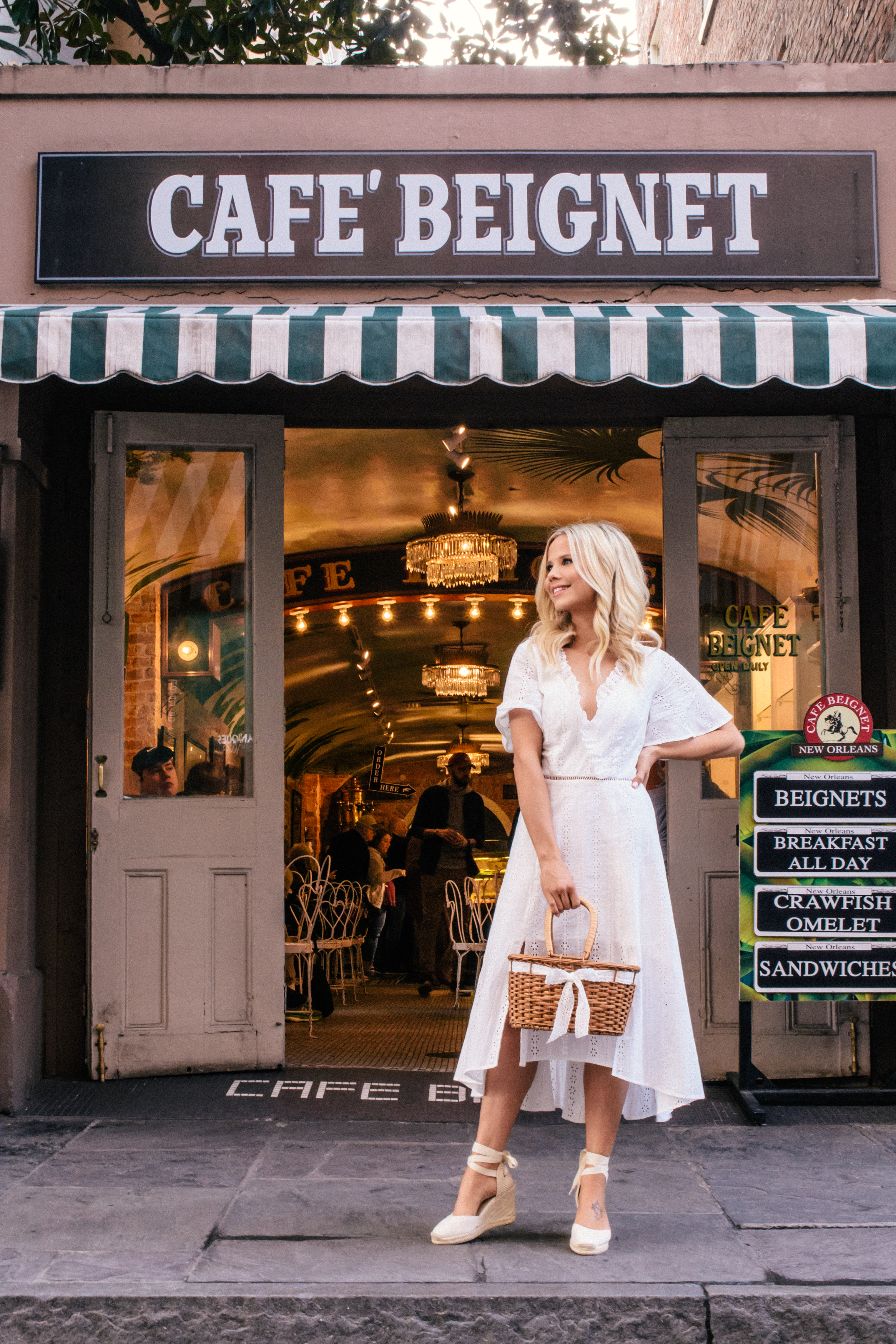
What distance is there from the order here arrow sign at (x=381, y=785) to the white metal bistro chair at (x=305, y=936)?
14.7 meters

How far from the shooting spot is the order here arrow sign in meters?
25.3

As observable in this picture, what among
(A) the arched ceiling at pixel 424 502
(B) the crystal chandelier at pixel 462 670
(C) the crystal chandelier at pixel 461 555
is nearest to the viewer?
(A) the arched ceiling at pixel 424 502

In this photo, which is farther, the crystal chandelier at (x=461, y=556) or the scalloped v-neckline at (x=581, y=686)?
the crystal chandelier at (x=461, y=556)

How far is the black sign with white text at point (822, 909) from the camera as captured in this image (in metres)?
4.89

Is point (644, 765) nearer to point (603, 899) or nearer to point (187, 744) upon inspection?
point (603, 899)

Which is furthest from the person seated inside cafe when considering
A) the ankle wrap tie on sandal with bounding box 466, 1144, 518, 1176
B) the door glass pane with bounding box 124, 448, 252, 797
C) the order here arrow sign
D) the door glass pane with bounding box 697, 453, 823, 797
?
the order here arrow sign

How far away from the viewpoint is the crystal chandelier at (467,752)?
24.5 m

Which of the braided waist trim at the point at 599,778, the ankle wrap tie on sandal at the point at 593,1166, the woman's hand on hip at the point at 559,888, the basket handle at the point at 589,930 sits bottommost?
the ankle wrap tie on sandal at the point at 593,1166

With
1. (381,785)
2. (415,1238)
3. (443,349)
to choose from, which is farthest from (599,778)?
(381,785)

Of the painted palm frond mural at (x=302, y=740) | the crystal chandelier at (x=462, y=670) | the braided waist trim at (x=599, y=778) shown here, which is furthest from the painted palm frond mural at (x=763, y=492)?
the painted palm frond mural at (x=302, y=740)

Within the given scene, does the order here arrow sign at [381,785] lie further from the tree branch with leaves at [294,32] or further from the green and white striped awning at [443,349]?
the green and white striped awning at [443,349]

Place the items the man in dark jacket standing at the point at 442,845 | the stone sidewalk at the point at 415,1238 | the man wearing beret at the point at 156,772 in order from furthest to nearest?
the man in dark jacket standing at the point at 442,845, the man wearing beret at the point at 156,772, the stone sidewalk at the point at 415,1238

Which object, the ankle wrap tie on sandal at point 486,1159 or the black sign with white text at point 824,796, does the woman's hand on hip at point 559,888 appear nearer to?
the ankle wrap tie on sandal at point 486,1159

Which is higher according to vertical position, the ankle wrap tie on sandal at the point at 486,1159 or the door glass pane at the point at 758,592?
the door glass pane at the point at 758,592
